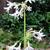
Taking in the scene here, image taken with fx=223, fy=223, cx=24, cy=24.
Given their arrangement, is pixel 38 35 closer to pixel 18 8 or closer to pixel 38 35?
pixel 38 35

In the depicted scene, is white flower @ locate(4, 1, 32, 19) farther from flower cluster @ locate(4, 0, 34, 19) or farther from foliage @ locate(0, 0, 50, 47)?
foliage @ locate(0, 0, 50, 47)

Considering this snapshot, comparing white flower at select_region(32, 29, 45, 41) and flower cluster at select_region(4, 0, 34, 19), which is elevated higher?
flower cluster at select_region(4, 0, 34, 19)

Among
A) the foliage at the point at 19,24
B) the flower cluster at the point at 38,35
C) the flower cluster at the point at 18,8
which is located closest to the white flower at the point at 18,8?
the flower cluster at the point at 18,8

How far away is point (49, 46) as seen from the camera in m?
2.17

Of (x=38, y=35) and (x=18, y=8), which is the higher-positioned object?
(x=18, y=8)

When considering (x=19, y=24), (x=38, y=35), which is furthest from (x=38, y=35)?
(x=19, y=24)

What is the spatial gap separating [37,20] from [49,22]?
4.8 inches

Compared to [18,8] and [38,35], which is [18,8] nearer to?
[18,8]

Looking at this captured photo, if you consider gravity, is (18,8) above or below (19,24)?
above

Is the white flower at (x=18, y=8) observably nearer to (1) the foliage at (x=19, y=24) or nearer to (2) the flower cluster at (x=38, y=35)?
(1) the foliage at (x=19, y=24)

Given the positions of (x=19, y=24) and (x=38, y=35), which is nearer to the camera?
(x=38, y=35)

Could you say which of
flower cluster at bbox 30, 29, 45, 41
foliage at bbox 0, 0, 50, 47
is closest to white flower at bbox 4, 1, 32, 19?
foliage at bbox 0, 0, 50, 47

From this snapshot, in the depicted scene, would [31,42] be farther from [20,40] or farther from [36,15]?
[36,15]

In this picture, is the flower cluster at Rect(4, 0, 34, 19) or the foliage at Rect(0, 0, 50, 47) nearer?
the flower cluster at Rect(4, 0, 34, 19)
